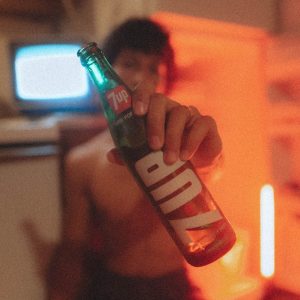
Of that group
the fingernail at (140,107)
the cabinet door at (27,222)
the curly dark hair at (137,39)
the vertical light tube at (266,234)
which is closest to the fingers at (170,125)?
the fingernail at (140,107)

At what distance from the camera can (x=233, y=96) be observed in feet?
3.45

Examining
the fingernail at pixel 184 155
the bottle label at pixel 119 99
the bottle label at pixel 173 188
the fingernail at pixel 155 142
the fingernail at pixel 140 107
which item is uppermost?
the fingernail at pixel 140 107

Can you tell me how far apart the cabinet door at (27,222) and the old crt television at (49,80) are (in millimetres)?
266

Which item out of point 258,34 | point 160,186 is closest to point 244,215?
point 258,34

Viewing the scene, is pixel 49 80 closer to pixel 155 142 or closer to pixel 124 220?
pixel 124 220

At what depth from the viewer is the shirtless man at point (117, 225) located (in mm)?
621

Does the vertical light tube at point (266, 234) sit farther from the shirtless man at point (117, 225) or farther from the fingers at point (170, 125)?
the fingers at point (170, 125)

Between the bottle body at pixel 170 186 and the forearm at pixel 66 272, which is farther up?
the bottle body at pixel 170 186

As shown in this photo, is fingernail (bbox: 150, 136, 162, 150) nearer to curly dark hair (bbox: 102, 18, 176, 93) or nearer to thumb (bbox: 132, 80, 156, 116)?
thumb (bbox: 132, 80, 156, 116)

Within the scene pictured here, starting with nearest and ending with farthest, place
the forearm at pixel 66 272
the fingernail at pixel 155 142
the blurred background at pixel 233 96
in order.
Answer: the fingernail at pixel 155 142, the forearm at pixel 66 272, the blurred background at pixel 233 96

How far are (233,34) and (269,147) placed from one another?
0.31 m

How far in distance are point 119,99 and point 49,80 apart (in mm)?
393

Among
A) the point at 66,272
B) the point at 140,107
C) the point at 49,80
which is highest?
the point at 140,107

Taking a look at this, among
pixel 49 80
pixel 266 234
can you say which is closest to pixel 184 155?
pixel 49 80
